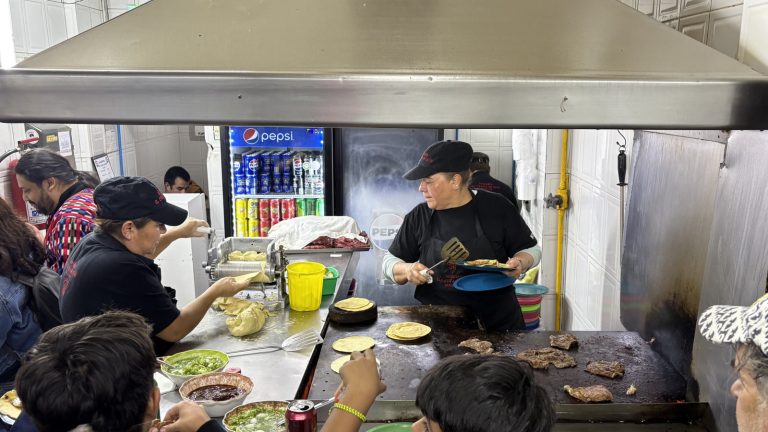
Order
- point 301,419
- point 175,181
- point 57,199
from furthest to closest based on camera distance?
point 175,181 → point 57,199 → point 301,419

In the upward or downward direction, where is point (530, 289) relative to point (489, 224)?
downward

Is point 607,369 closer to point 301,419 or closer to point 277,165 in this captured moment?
point 301,419

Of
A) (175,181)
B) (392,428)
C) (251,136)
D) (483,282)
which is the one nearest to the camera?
(392,428)

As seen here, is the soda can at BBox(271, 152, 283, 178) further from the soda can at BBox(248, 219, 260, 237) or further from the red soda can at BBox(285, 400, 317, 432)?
the red soda can at BBox(285, 400, 317, 432)

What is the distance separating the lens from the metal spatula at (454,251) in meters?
3.26

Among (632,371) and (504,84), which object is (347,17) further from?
(632,371)

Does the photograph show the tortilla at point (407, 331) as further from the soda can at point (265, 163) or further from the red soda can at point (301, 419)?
the soda can at point (265, 163)

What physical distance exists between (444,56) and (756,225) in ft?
3.75

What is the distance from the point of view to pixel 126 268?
253cm

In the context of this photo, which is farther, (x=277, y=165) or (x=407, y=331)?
(x=277, y=165)

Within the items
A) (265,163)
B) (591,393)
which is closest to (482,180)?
(265,163)

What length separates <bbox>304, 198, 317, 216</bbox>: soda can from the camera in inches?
222

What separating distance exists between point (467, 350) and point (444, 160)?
1116 millimetres

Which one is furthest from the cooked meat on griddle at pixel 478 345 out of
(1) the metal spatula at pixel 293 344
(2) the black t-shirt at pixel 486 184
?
(2) the black t-shirt at pixel 486 184
